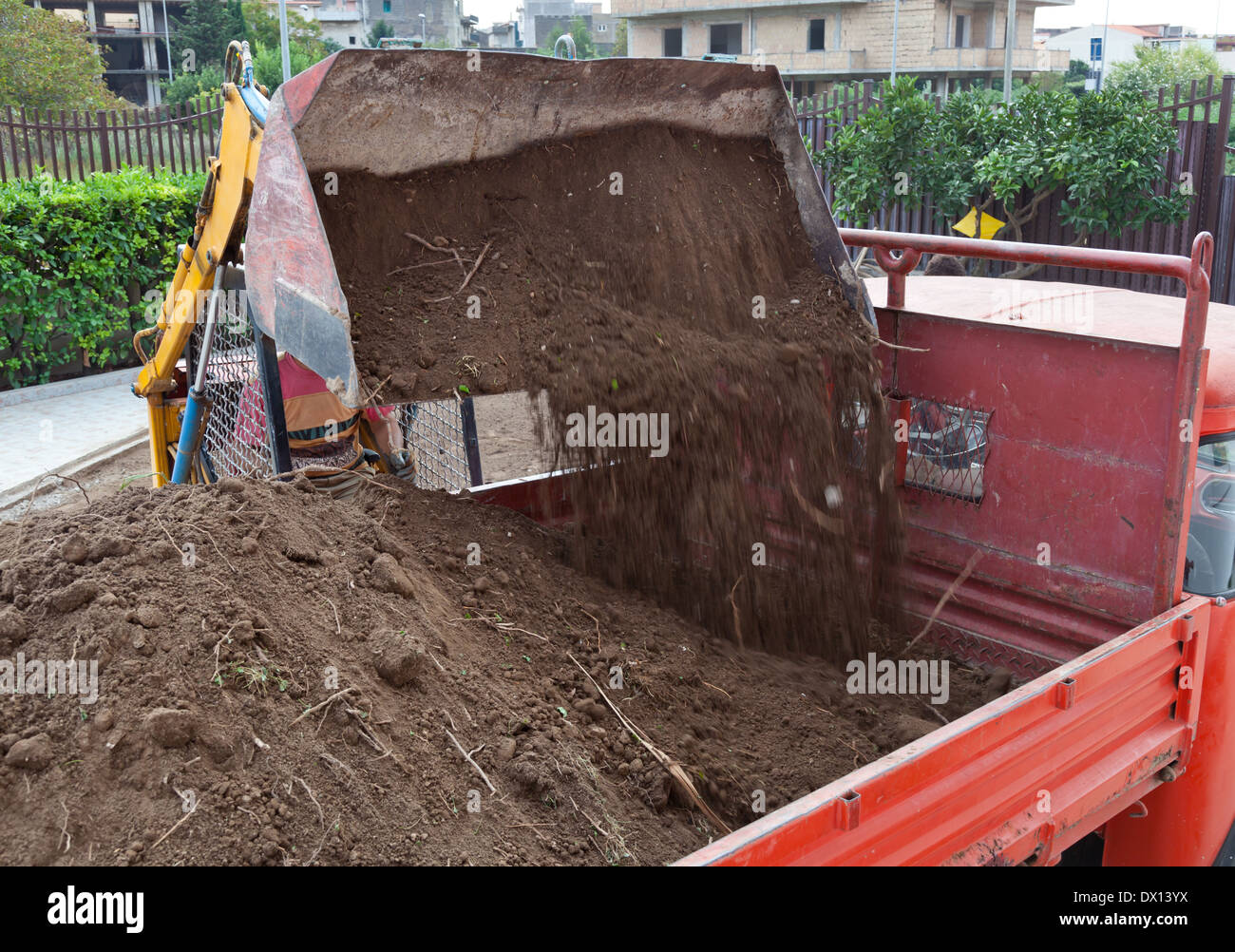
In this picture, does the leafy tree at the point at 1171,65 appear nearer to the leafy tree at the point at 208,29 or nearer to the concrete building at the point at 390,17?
the leafy tree at the point at 208,29

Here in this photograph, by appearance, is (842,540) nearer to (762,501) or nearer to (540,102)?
(762,501)

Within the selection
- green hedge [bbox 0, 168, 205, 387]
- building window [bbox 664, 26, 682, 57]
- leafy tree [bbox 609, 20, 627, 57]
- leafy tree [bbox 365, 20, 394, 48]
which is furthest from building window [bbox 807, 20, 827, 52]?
green hedge [bbox 0, 168, 205, 387]

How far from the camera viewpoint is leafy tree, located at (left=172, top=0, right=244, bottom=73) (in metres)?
42.8

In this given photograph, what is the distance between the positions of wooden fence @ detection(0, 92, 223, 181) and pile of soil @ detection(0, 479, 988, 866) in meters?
8.52

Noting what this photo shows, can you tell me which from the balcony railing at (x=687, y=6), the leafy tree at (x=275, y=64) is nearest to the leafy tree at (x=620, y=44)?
the balcony railing at (x=687, y=6)

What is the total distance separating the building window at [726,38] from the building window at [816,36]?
3.00 metres

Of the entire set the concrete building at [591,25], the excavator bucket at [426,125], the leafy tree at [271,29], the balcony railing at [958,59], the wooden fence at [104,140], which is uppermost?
the concrete building at [591,25]

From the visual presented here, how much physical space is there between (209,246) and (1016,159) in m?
8.13

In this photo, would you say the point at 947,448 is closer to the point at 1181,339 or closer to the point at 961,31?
the point at 1181,339

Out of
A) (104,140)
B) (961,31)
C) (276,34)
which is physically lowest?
(104,140)

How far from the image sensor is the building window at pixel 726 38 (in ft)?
148

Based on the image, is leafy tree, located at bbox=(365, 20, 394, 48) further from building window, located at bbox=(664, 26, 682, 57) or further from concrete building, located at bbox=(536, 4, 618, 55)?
concrete building, located at bbox=(536, 4, 618, 55)

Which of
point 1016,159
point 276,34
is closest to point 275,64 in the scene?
point 276,34

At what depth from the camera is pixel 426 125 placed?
3473mm
